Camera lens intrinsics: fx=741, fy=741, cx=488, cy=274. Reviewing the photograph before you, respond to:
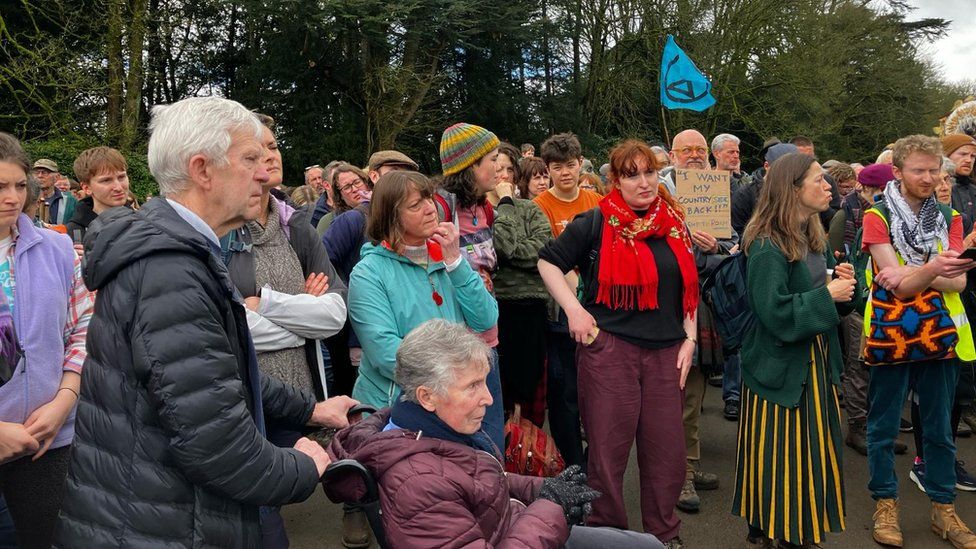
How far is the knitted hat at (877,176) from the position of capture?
5926mm

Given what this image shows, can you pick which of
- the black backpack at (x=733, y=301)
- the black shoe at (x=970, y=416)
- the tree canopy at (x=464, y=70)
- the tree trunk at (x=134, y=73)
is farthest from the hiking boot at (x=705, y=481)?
the tree trunk at (x=134, y=73)

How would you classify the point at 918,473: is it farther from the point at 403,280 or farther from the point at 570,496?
the point at 403,280

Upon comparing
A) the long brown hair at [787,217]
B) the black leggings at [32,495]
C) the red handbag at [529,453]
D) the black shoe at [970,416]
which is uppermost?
the long brown hair at [787,217]

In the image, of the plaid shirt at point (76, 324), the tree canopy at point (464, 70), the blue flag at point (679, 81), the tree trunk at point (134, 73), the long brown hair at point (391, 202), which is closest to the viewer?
the plaid shirt at point (76, 324)

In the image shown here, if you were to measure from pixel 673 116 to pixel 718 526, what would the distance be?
64.3 ft

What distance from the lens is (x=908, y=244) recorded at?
3.92 m

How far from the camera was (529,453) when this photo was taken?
382 centimetres

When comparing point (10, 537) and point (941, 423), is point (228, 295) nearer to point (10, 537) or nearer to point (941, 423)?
point (10, 537)

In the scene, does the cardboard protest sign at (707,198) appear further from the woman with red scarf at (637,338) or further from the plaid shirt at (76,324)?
the plaid shirt at (76,324)

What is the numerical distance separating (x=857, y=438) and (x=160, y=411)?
5144 millimetres

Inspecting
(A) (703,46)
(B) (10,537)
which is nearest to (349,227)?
(B) (10,537)

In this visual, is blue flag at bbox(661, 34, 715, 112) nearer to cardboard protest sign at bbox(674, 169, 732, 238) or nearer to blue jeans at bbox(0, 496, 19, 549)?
cardboard protest sign at bbox(674, 169, 732, 238)

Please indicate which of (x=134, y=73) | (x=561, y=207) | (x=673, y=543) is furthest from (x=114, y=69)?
(x=673, y=543)

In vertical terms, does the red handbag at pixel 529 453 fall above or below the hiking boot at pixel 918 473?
above
